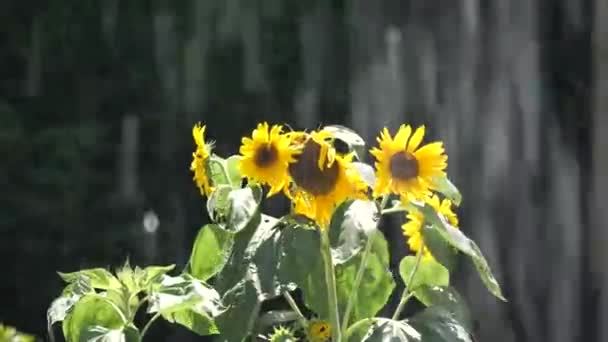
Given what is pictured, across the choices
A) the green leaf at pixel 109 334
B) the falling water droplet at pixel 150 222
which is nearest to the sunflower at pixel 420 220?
the green leaf at pixel 109 334

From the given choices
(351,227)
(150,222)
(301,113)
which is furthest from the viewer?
(150,222)

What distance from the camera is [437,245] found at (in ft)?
4.55

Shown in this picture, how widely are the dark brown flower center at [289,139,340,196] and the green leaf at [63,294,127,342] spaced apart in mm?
244

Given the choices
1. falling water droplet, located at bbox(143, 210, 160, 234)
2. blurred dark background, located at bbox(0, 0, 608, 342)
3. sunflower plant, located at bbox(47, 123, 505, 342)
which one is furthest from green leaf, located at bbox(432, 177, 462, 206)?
falling water droplet, located at bbox(143, 210, 160, 234)

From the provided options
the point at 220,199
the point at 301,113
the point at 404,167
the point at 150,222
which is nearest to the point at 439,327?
the point at 404,167

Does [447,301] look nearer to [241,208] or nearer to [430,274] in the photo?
[430,274]

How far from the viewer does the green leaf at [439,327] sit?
1354 mm

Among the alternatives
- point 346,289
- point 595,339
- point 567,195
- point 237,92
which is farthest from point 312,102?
point 346,289

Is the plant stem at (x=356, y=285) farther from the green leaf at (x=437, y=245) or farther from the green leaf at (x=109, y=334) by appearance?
the green leaf at (x=109, y=334)

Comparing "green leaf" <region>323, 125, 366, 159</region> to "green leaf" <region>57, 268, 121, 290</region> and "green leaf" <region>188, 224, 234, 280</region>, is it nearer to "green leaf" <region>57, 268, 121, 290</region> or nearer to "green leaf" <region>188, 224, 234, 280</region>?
"green leaf" <region>188, 224, 234, 280</region>

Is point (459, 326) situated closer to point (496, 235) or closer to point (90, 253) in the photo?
point (496, 235)

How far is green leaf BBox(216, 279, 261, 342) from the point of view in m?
1.34

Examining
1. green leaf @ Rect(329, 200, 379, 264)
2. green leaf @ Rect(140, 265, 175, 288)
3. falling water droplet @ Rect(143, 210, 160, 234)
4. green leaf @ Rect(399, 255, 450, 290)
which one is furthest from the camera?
falling water droplet @ Rect(143, 210, 160, 234)

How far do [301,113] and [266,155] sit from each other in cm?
187
